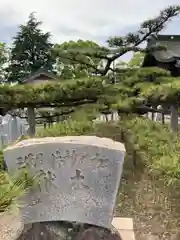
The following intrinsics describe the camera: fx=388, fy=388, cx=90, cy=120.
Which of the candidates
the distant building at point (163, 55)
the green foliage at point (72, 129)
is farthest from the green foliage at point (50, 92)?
the distant building at point (163, 55)

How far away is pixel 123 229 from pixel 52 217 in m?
0.95

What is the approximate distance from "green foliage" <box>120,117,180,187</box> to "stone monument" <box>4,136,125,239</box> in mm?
987

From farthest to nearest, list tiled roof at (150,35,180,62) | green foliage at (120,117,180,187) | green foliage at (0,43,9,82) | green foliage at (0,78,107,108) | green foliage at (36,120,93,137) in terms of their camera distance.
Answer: green foliage at (0,43,9,82)
tiled roof at (150,35,180,62)
green foliage at (0,78,107,108)
green foliage at (36,120,93,137)
green foliage at (120,117,180,187)

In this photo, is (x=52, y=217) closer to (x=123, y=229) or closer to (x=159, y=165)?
(x=123, y=229)

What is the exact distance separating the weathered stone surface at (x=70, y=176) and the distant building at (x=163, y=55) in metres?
5.13

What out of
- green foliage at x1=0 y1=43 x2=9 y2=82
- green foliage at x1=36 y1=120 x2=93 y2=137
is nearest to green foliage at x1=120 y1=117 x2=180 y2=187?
green foliage at x1=36 y1=120 x2=93 y2=137

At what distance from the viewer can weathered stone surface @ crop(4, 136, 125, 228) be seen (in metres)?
2.64

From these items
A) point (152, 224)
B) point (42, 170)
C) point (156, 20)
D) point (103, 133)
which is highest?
point (156, 20)

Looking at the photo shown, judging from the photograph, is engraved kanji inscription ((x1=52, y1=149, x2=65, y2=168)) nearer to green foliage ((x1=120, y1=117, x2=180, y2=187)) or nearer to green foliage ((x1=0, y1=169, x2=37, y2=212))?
green foliage ((x1=0, y1=169, x2=37, y2=212))

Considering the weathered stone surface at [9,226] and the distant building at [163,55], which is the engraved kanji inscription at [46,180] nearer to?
the weathered stone surface at [9,226]

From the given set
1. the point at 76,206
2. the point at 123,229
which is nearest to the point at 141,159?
the point at 123,229

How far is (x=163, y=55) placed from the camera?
25.9 ft

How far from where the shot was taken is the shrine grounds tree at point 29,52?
20.2 meters

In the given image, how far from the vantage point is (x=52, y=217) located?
8.89ft
